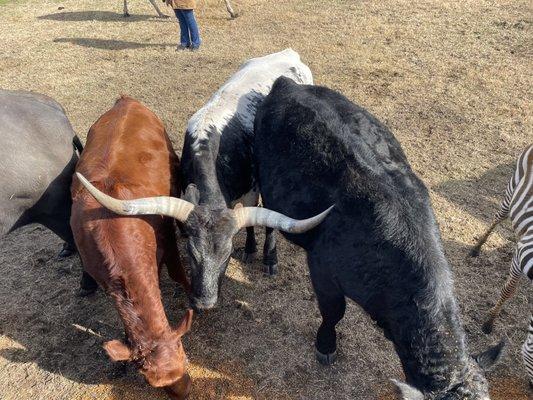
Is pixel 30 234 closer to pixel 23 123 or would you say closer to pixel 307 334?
pixel 23 123

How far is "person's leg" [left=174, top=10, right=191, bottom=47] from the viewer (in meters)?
11.5

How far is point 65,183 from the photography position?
219 inches

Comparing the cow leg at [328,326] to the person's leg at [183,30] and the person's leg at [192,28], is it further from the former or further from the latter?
the person's leg at [183,30]

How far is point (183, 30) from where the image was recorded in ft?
39.0

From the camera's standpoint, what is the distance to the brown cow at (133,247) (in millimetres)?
4094

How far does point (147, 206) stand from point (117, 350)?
1349mm

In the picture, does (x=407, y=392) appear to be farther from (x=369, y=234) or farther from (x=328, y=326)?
(x=328, y=326)

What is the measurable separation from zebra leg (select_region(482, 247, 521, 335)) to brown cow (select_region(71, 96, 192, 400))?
3.55m

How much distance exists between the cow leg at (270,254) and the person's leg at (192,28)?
306 inches

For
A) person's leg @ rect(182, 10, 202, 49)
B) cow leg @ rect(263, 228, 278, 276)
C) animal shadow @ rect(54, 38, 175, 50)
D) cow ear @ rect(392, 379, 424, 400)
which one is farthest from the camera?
animal shadow @ rect(54, 38, 175, 50)

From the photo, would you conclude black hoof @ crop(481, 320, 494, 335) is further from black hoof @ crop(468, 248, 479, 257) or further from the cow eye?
the cow eye

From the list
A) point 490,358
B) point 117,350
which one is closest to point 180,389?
point 117,350

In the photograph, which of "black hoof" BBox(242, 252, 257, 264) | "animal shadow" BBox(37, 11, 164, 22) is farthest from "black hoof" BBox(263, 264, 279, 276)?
"animal shadow" BBox(37, 11, 164, 22)

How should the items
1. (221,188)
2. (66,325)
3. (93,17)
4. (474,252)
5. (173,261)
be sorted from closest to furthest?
1. (221,188)
2. (173,261)
3. (66,325)
4. (474,252)
5. (93,17)
